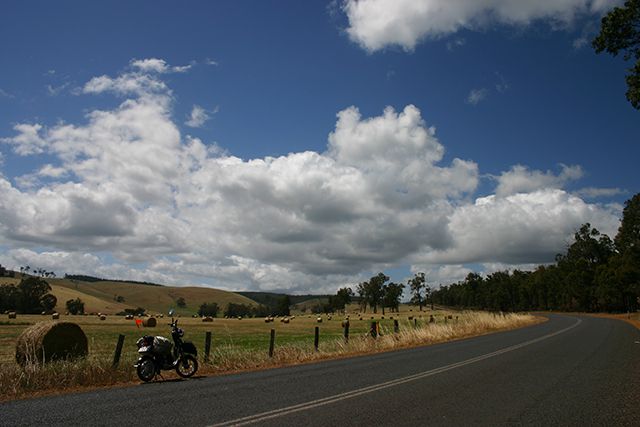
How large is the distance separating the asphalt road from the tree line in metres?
50.0

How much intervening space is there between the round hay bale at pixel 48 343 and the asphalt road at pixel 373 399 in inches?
282

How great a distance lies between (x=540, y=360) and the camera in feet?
55.0

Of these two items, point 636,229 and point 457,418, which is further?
point 636,229

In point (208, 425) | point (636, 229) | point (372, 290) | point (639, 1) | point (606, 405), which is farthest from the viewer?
point (372, 290)

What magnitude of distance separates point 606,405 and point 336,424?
17.2ft

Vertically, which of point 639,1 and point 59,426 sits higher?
point 639,1

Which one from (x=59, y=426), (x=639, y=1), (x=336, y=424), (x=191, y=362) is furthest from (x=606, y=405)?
(x=639, y=1)

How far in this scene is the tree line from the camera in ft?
265

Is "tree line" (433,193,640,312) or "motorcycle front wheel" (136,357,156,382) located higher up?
"tree line" (433,193,640,312)

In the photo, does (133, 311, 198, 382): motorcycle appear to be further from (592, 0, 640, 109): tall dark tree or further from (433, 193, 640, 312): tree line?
(433, 193, 640, 312): tree line

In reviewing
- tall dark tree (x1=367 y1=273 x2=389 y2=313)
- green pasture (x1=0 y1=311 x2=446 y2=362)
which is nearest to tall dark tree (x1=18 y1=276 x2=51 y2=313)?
green pasture (x1=0 y1=311 x2=446 y2=362)

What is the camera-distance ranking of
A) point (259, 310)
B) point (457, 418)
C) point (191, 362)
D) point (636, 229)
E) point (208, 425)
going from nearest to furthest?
point (208, 425) < point (457, 418) < point (191, 362) < point (636, 229) < point (259, 310)

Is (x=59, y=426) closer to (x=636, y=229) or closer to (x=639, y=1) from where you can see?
(x=639, y=1)

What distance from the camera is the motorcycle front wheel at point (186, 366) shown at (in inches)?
536
